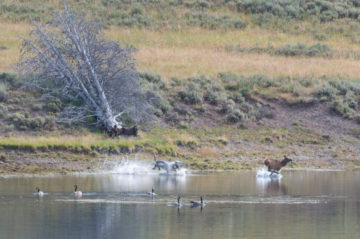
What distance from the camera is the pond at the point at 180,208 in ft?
65.4

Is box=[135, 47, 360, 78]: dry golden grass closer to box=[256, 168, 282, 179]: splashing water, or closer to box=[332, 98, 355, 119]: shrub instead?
box=[332, 98, 355, 119]: shrub

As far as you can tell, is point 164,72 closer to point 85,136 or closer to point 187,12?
point 85,136

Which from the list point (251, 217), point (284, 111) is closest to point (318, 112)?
point (284, 111)

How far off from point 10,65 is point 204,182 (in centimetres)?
1950

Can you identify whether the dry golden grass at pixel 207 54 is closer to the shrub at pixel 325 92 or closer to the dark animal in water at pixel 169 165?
the shrub at pixel 325 92

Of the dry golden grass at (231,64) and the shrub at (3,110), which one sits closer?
the shrub at (3,110)

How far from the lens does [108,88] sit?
129 ft

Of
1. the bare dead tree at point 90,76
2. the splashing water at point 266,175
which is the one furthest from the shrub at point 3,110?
the splashing water at point 266,175

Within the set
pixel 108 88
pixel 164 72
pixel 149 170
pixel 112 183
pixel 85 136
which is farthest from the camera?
pixel 164 72

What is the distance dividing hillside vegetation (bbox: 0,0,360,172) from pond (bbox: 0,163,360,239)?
460cm

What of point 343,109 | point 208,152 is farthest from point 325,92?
point 208,152

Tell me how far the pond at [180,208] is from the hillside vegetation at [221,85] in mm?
4602

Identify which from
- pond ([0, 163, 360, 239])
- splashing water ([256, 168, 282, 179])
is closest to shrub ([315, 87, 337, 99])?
splashing water ([256, 168, 282, 179])

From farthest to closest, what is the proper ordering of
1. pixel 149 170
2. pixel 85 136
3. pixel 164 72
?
1. pixel 164 72
2. pixel 85 136
3. pixel 149 170
